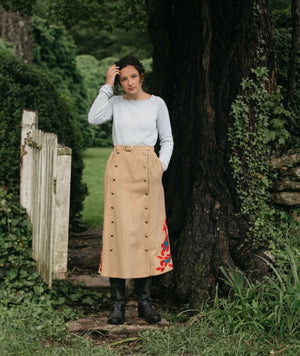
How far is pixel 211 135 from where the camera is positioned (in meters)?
4.26

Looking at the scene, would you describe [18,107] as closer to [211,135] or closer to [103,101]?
[103,101]

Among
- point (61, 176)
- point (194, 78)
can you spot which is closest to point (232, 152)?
point (194, 78)

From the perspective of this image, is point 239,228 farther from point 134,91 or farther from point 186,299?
point 134,91

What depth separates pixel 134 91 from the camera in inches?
144

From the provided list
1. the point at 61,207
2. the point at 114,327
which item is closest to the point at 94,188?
the point at 61,207

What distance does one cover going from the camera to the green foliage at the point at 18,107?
5.42 m

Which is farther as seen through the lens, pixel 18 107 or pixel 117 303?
pixel 18 107

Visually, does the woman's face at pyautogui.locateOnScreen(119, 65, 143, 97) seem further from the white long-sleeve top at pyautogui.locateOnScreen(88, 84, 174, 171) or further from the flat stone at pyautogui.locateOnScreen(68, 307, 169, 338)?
the flat stone at pyautogui.locateOnScreen(68, 307, 169, 338)

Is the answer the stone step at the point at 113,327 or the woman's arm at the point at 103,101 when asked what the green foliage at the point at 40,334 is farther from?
the woman's arm at the point at 103,101

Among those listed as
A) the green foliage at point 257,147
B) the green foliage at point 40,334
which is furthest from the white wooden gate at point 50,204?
the green foliage at point 257,147

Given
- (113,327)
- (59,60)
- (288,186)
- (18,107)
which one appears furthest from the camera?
(59,60)

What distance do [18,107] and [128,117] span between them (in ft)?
7.72

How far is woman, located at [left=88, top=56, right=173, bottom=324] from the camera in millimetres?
3633

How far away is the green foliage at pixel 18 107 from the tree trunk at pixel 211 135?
2.01 meters
